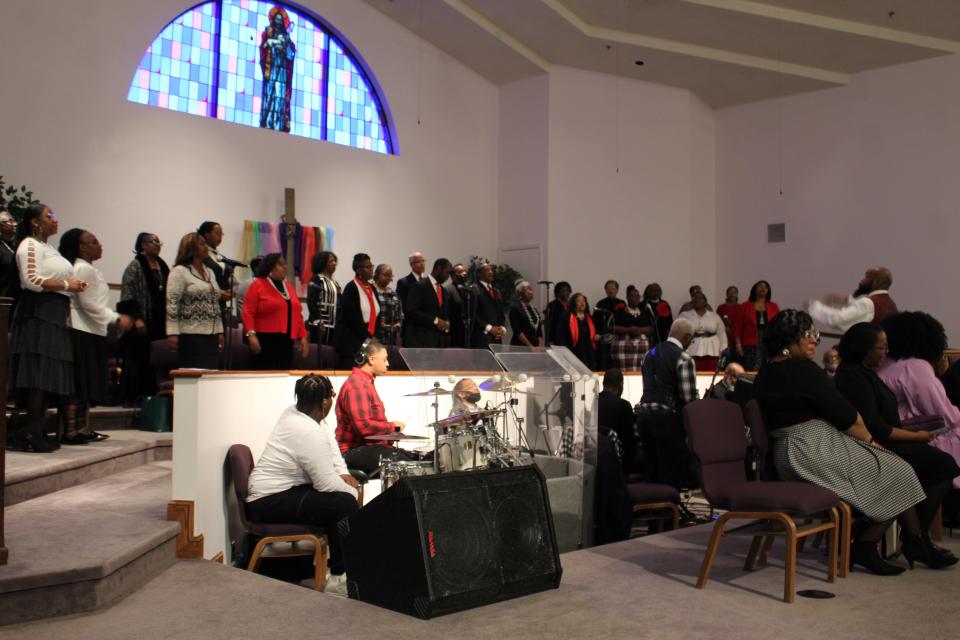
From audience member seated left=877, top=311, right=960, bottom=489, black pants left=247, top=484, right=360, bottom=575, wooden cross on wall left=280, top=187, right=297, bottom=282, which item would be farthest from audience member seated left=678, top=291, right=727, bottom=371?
black pants left=247, top=484, right=360, bottom=575

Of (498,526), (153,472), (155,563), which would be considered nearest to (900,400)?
(498,526)

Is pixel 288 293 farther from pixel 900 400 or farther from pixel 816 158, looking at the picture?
pixel 816 158

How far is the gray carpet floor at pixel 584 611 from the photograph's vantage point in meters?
3.16

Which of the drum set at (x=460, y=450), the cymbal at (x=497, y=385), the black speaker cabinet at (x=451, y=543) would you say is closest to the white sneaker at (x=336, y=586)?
the drum set at (x=460, y=450)

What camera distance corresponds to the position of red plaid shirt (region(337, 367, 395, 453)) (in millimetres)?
5297

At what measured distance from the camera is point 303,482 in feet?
14.3

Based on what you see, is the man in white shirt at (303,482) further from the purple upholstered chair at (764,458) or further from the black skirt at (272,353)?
the black skirt at (272,353)

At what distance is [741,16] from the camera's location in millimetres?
11438

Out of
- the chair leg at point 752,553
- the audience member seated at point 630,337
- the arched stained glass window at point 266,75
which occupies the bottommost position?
the chair leg at point 752,553

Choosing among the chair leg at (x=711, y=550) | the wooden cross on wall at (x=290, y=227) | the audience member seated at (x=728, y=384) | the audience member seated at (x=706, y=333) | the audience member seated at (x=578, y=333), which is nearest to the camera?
the chair leg at (x=711, y=550)

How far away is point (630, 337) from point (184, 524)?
7.72 meters

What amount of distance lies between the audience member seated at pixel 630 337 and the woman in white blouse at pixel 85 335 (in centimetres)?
634

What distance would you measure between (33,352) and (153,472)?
98 cm

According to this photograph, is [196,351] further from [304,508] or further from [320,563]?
[320,563]
